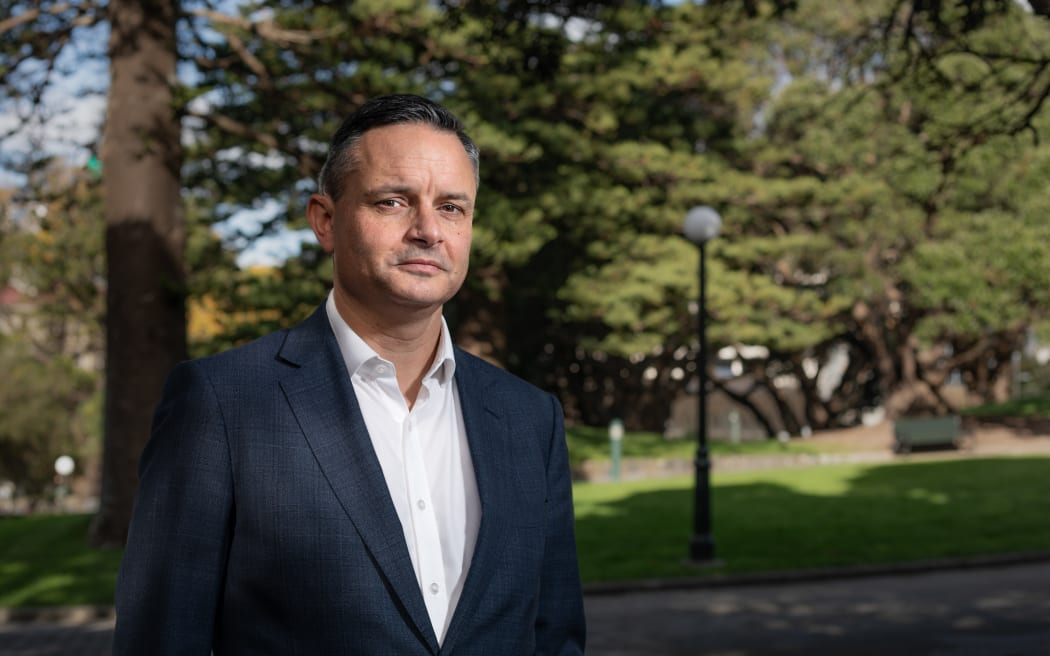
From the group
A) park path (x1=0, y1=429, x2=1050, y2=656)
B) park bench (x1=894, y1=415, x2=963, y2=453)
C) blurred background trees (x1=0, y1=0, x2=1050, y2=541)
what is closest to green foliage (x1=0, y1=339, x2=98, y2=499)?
blurred background trees (x1=0, y1=0, x2=1050, y2=541)

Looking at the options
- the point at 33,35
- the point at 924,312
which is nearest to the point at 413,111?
the point at 33,35

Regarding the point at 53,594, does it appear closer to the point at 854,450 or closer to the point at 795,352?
the point at 854,450

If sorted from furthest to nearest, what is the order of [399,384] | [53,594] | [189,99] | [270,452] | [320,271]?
[320,271] → [189,99] → [53,594] → [399,384] → [270,452]

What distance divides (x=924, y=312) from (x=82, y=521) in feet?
89.5

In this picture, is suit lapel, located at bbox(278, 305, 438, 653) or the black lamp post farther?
the black lamp post

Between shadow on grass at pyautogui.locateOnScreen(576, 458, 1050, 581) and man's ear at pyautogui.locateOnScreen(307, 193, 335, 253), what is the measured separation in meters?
12.0

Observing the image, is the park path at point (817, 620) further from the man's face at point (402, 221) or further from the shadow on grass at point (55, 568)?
the man's face at point (402, 221)

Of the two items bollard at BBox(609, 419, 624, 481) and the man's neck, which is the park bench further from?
the man's neck

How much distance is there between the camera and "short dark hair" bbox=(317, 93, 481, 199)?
257cm

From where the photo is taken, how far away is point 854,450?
3403 cm

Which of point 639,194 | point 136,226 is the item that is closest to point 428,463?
point 136,226

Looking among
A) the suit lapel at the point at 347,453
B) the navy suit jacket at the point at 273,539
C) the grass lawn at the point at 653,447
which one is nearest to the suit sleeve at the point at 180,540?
the navy suit jacket at the point at 273,539

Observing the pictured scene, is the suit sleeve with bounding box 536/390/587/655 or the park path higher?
the suit sleeve with bounding box 536/390/587/655

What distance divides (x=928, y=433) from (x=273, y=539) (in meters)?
31.4
